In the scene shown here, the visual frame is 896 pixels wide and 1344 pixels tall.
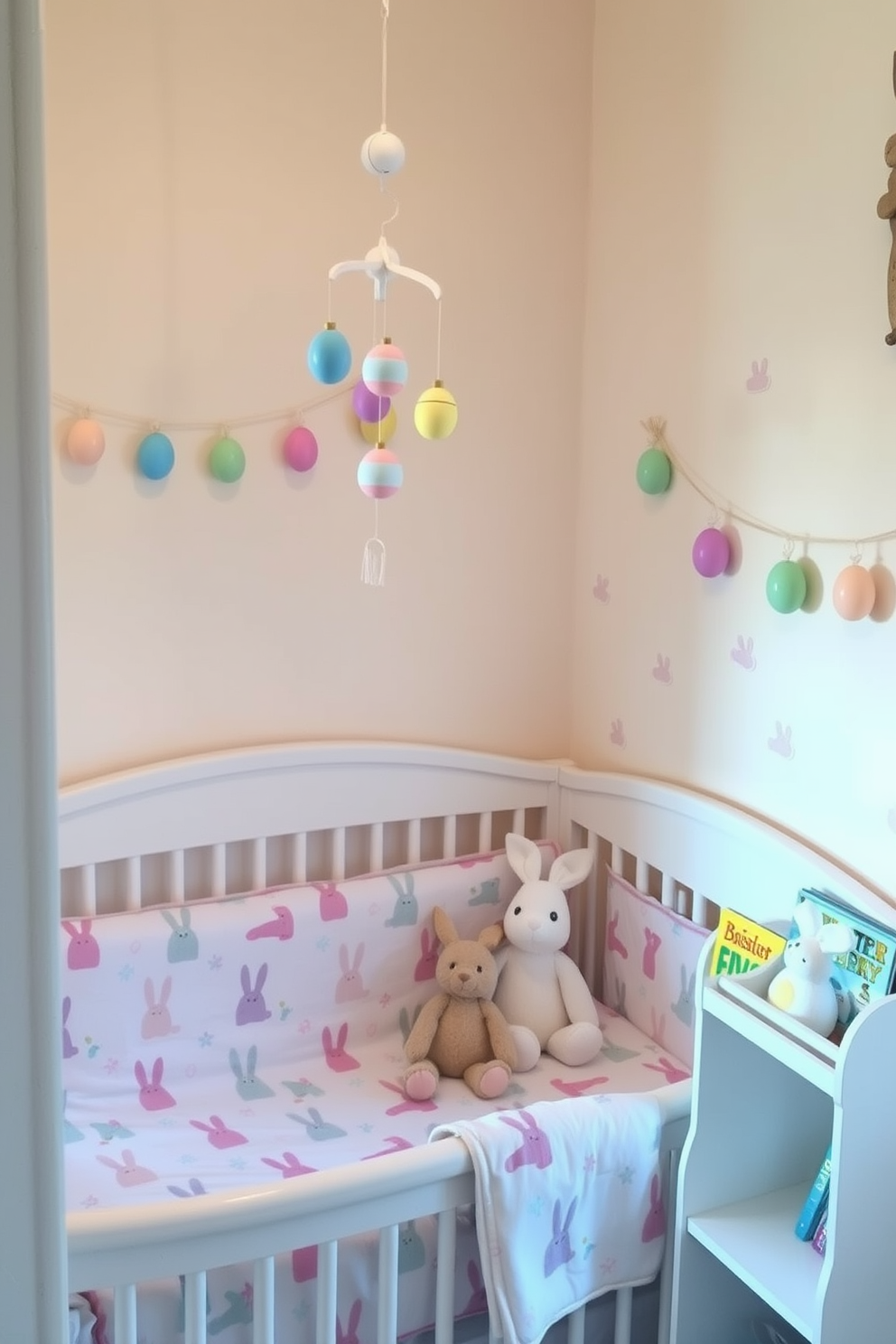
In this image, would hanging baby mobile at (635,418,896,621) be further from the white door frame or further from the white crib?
the white door frame

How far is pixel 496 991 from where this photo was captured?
6.91 feet

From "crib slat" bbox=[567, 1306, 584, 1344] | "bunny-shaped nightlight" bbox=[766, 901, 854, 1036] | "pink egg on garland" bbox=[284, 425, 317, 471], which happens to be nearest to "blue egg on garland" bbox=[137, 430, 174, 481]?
"pink egg on garland" bbox=[284, 425, 317, 471]

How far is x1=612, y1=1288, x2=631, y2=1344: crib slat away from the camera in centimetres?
152

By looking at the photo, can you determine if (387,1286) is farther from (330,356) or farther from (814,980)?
(330,356)

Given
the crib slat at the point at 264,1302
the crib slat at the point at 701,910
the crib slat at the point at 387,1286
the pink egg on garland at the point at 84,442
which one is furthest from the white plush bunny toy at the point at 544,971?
the pink egg on garland at the point at 84,442

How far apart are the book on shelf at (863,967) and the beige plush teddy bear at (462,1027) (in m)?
0.67

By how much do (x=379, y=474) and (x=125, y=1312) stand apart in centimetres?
115

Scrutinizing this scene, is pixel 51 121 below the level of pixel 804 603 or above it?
above

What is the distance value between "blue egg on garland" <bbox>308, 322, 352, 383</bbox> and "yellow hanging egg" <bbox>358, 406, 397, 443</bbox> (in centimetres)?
30

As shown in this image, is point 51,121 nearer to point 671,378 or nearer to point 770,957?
point 671,378

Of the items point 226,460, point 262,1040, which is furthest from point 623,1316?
point 226,460

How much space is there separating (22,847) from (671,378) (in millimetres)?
1687

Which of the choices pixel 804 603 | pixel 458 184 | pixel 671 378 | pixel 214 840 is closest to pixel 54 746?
pixel 804 603

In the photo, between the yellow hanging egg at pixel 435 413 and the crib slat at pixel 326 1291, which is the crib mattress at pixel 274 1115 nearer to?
the crib slat at pixel 326 1291
